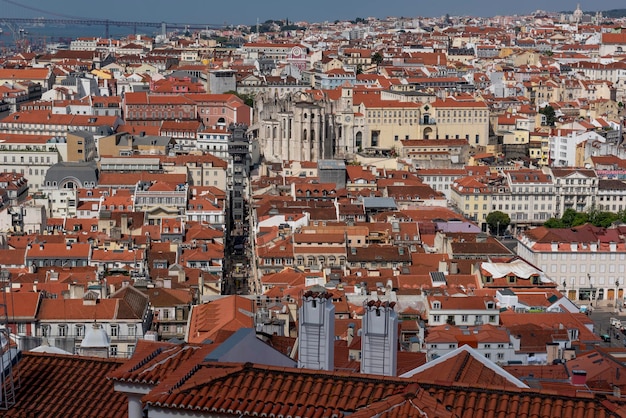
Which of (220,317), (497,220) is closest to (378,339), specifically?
(220,317)

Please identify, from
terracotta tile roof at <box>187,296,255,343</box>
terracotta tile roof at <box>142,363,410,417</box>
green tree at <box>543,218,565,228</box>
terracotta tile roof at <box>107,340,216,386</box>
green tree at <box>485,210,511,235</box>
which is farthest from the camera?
green tree at <box>485,210,511,235</box>

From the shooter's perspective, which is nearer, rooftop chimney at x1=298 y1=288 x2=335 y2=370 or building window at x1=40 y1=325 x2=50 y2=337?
rooftop chimney at x1=298 y1=288 x2=335 y2=370

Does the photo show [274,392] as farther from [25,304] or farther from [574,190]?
[574,190]

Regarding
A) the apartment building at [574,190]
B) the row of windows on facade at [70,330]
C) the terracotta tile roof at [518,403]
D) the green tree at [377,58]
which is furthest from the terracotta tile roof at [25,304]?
the green tree at [377,58]

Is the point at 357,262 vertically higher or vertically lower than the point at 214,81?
lower

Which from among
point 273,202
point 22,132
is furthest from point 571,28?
point 273,202

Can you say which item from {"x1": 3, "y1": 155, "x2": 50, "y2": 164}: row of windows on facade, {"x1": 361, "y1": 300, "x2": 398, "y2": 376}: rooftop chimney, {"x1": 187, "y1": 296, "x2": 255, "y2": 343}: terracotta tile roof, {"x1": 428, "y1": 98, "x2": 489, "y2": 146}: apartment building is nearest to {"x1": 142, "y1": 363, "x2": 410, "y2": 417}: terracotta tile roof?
{"x1": 361, "y1": 300, "x2": 398, "y2": 376}: rooftop chimney

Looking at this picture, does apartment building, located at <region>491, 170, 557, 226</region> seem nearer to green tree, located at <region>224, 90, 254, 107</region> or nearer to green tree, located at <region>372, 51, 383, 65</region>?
green tree, located at <region>224, 90, 254, 107</region>

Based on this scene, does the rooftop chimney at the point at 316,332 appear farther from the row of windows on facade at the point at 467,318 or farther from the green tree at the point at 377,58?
the green tree at the point at 377,58

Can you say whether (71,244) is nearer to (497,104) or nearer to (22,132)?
(22,132)
